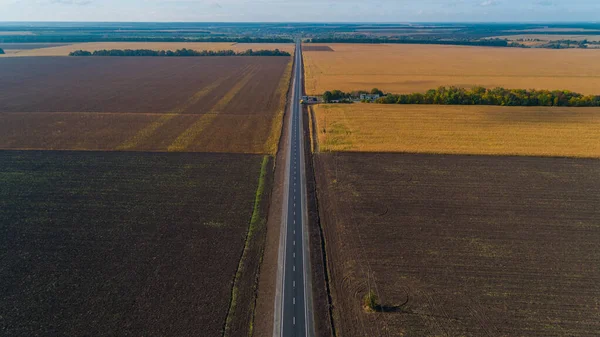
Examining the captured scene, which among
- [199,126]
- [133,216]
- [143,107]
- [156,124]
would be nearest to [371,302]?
[133,216]

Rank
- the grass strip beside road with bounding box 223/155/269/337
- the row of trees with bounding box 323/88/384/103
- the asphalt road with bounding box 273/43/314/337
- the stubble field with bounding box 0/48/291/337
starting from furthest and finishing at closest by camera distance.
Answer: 1. the row of trees with bounding box 323/88/384/103
2. the stubble field with bounding box 0/48/291/337
3. the grass strip beside road with bounding box 223/155/269/337
4. the asphalt road with bounding box 273/43/314/337

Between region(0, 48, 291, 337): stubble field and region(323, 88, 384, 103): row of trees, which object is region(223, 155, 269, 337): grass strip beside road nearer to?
region(0, 48, 291, 337): stubble field

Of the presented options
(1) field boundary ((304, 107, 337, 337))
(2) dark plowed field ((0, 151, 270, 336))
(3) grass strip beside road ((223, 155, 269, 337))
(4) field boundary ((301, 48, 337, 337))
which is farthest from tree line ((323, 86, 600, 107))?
(2) dark plowed field ((0, 151, 270, 336))

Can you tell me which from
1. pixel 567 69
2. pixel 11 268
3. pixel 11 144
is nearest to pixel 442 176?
pixel 11 268

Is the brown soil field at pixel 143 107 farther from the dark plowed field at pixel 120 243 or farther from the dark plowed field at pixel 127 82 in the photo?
the dark plowed field at pixel 120 243

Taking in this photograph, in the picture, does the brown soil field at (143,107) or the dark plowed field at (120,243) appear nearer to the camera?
the dark plowed field at (120,243)

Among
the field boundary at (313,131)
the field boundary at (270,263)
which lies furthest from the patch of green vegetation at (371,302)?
the field boundary at (313,131)

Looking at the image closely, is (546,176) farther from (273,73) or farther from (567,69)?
(567,69)
